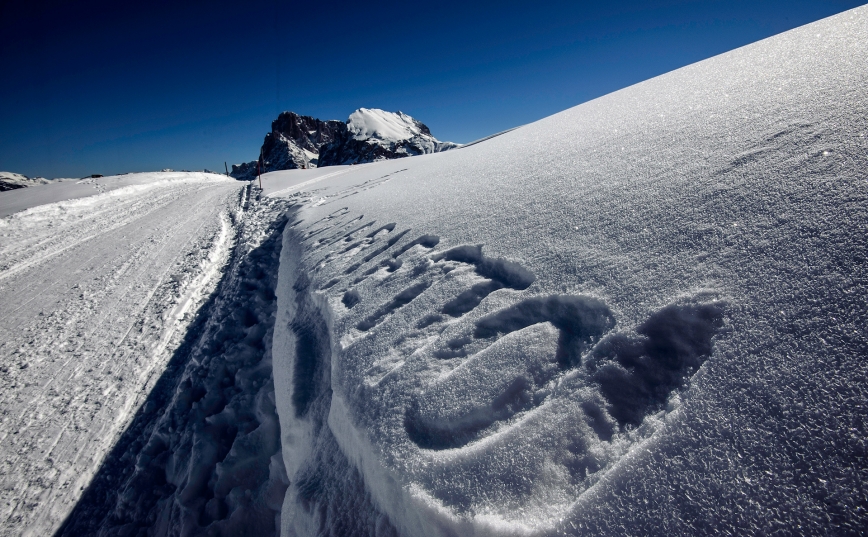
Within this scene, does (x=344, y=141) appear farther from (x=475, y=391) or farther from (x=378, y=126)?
(x=475, y=391)

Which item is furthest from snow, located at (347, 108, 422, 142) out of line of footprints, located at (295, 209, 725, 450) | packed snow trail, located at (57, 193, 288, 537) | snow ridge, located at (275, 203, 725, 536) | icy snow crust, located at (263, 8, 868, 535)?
line of footprints, located at (295, 209, 725, 450)

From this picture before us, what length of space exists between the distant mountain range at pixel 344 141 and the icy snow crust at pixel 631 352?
285 ft

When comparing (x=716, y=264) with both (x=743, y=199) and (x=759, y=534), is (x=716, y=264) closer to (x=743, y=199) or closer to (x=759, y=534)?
(x=743, y=199)

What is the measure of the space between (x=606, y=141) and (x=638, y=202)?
1.47 m

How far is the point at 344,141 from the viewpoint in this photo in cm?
10356

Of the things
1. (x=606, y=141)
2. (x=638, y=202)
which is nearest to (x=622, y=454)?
(x=638, y=202)

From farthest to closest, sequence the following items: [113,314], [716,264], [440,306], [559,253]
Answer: [113,314], [440,306], [559,253], [716,264]

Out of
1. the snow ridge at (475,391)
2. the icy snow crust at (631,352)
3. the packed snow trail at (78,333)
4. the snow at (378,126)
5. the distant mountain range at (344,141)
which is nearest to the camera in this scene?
the icy snow crust at (631,352)

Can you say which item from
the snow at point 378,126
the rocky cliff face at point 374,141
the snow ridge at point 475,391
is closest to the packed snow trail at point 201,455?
the snow ridge at point 475,391

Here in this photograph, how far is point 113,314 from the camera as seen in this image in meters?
4.44

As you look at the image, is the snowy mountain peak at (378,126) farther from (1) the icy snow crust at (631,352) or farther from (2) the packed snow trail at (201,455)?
(1) the icy snow crust at (631,352)

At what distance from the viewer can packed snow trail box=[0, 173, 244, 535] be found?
261cm

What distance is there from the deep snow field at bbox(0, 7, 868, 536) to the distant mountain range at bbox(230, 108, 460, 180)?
85.9 metres

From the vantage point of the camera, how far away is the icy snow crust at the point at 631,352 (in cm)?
92
